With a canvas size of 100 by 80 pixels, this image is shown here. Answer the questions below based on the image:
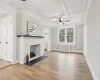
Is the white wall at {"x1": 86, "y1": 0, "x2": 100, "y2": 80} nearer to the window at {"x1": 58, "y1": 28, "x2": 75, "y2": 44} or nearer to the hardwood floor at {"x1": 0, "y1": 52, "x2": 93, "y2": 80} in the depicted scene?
the hardwood floor at {"x1": 0, "y1": 52, "x2": 93, "y2": 80}

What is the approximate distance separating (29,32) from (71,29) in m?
4.71

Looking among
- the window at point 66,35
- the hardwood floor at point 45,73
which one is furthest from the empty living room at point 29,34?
the window at point 66,35

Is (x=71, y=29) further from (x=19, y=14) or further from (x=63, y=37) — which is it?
(x=19, y=14)

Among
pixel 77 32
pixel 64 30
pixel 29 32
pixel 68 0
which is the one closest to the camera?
pixel 68 0

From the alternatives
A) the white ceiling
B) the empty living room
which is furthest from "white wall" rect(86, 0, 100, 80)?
the white ceiling

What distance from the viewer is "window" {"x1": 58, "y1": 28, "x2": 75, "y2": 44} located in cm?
759

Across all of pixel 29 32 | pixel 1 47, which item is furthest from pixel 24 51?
pixel 1 47

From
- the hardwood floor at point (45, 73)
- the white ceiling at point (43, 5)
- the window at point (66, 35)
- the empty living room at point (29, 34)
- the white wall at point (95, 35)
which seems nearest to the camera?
the white wall at point (95, 35)

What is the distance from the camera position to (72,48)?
7.49 meters

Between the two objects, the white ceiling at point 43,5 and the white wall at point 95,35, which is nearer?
the white wall at point 95,35

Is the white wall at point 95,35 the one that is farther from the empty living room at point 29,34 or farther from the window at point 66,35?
the window at point 66,35

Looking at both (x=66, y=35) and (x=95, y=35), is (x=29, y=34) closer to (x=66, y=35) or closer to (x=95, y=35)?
(x=95, y=35)

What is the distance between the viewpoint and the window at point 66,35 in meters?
7.59

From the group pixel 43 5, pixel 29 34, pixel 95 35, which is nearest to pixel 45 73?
pixel 95 35
